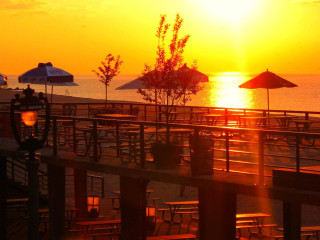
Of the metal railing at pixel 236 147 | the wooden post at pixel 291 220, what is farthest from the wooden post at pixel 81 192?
the wooden post at pixel 291 220

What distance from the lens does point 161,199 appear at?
26500mm

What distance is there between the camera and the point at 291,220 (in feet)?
38.8

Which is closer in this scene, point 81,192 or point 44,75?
point 81,192

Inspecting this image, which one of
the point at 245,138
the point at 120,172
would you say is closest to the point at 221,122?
the point at 245,138

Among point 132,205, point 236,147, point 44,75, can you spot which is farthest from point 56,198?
point 44,75

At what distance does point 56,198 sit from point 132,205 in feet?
8.40

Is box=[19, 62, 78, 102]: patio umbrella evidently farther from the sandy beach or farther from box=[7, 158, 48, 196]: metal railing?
the sandy beach

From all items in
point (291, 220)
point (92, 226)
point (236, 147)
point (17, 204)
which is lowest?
point (92, 226)

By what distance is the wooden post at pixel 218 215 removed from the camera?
11617mm

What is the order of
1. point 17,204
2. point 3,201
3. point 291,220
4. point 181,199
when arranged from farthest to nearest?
point 181,199, point 17,204, point 3,201, point 291,220

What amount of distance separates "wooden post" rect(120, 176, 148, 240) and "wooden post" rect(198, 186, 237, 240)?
2.03 meters

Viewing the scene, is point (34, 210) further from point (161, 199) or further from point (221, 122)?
point (161, 199)

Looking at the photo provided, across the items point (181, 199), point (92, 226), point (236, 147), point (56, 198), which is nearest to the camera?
point (56, 198)

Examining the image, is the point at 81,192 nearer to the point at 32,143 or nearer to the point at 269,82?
the point at 269,82
